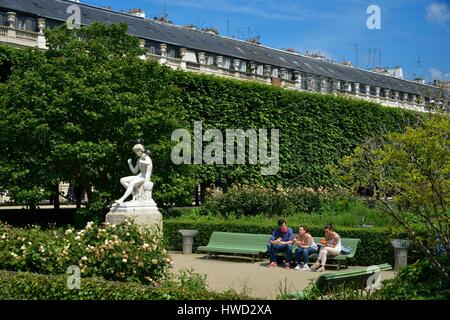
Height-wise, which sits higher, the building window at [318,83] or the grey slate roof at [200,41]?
the grey slate roof at [200,41]

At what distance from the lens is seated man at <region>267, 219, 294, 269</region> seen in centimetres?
1445

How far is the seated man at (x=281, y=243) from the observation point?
1445 centimetres

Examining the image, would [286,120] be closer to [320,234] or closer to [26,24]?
[320,234]

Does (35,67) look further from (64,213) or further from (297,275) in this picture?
(297,275)

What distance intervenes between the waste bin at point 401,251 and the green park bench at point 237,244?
10.3 ft

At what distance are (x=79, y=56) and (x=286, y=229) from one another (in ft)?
30.4

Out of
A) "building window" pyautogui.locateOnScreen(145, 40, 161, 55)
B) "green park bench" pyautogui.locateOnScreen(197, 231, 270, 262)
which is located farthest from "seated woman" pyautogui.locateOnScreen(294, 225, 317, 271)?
"building window" pyautogui.locateOnScreen(145, 40, 161, 55)

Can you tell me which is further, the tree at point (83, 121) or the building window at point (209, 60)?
the building window at point (209, 60)

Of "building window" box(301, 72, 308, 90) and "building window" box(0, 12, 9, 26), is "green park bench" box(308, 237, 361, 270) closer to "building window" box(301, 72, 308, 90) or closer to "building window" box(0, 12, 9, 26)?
"building window" box(0, 12, 9, 26)

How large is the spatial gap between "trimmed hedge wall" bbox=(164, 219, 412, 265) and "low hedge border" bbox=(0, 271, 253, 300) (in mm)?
6140

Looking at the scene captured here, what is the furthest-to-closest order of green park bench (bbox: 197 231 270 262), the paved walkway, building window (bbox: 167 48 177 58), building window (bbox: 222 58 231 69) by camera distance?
building window (bbox: 222 58 231 69)
building window (bbox: 167 48 177 58)
green park bench (bbox: 197 231 270 262)
the paved walkway

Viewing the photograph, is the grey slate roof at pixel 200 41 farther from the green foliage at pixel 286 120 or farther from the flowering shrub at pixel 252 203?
the flowering shrub at pixel 252 203

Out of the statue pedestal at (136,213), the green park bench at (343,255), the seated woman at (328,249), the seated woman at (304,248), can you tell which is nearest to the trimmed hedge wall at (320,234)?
the green park bench at (343,255)
